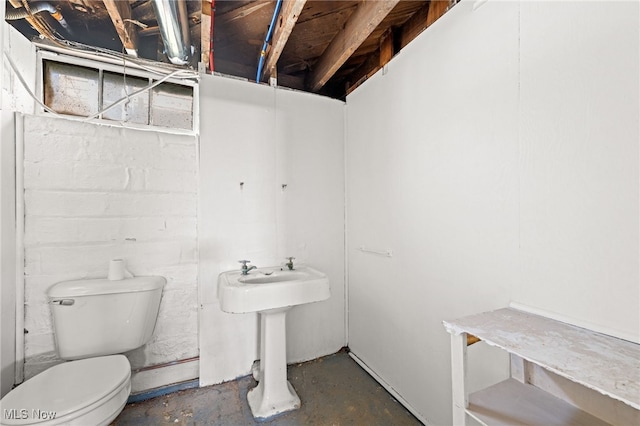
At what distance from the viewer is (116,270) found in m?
1.49

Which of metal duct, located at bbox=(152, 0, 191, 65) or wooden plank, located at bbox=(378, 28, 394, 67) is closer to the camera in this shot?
metal duct, located at bbox=(152, 0, 191, 65)

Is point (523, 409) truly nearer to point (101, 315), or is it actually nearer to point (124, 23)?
point (101, 315)

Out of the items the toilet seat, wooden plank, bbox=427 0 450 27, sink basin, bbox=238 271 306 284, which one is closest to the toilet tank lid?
the toilet seat

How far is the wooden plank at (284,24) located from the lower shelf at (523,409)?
1734 millimetres

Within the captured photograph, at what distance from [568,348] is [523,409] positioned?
28cm

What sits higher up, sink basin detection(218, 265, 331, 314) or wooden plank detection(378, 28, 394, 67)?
wooden plank detection(378, 28, 394, 67)

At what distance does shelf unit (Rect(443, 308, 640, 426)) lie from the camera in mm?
642

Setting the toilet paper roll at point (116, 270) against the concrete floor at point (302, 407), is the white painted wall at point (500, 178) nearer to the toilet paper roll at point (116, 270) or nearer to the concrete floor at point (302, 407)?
the concrete floor at point (302, 407)

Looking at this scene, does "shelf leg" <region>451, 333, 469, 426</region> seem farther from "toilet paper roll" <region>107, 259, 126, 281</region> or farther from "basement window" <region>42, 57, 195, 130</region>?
"basement window" <region>42, 57, 195, 130</region>

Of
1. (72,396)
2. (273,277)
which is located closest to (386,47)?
(273,277)

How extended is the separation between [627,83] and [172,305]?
231cm

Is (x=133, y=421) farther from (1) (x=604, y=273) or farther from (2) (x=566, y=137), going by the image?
(2) (x=566, y=137)

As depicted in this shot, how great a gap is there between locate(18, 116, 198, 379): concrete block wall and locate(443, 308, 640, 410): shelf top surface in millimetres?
1626

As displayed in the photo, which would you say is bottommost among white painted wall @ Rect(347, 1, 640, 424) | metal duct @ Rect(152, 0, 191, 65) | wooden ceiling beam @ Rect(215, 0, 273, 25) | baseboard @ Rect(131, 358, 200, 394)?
baseboard @ Rect(131, 358, 200, 394)
